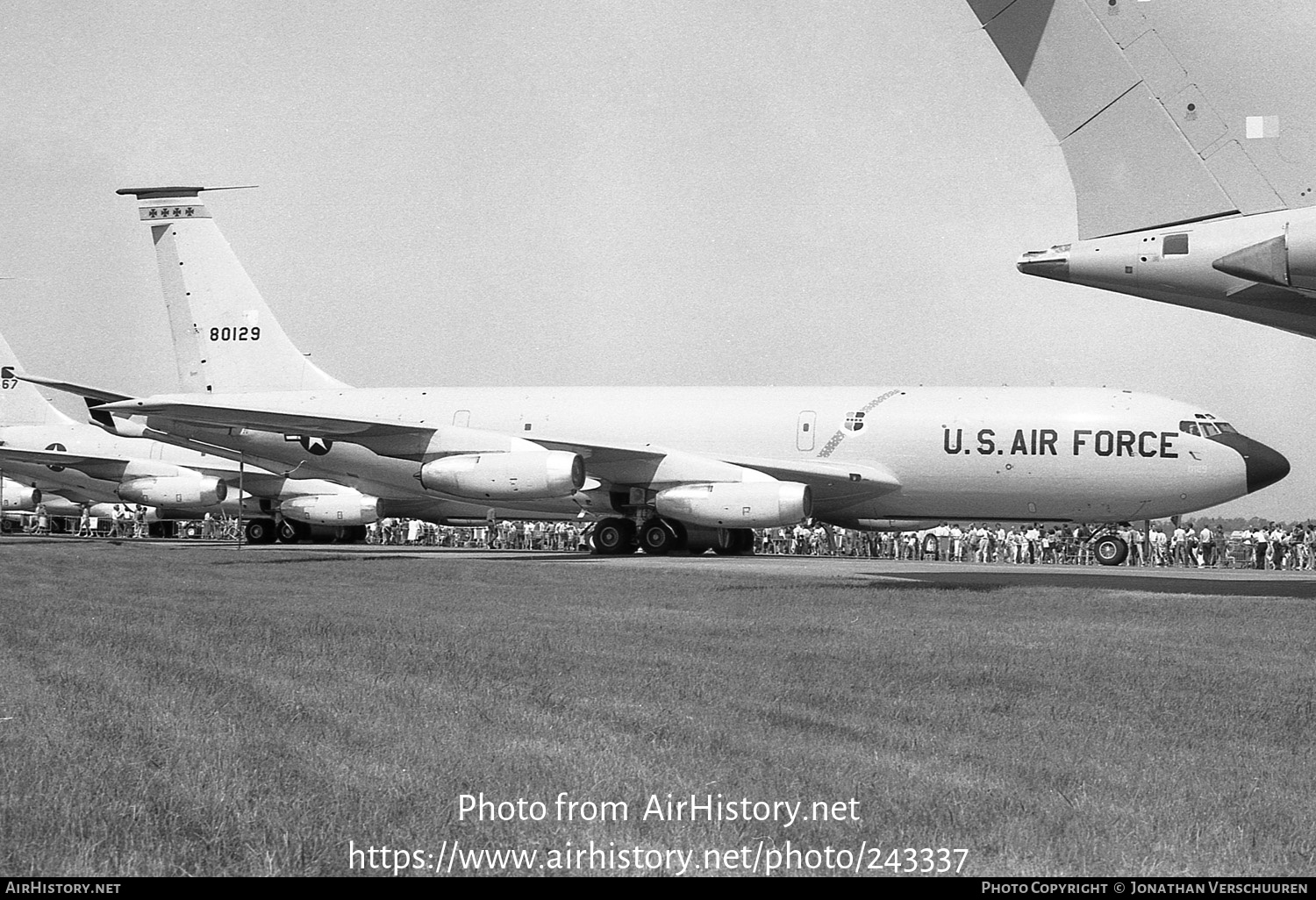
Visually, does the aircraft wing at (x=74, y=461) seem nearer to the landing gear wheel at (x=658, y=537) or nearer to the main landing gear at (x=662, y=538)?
the main landing gear at (x=662, y=538)

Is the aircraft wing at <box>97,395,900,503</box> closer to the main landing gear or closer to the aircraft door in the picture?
the aircraft door

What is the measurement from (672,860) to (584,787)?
0.95m

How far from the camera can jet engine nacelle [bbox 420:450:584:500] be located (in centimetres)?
2628

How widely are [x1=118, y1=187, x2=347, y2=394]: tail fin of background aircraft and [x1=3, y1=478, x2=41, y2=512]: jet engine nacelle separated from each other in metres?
21.2

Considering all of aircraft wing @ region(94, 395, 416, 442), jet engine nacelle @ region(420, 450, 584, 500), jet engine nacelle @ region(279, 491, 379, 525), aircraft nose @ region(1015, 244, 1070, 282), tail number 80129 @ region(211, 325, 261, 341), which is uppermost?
tail number 80129 @ region(211, 325, 261, 341)

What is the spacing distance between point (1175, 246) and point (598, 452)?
537 inches

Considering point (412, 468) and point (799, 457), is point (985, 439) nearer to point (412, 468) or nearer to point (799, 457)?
point (799, 457)

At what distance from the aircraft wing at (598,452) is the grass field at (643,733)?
14188 mm

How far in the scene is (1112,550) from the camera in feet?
97.7

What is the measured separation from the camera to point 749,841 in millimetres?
→ 4352

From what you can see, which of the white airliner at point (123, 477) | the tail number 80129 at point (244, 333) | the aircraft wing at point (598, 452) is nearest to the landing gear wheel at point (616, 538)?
the aircraft wing at point (598, 452)

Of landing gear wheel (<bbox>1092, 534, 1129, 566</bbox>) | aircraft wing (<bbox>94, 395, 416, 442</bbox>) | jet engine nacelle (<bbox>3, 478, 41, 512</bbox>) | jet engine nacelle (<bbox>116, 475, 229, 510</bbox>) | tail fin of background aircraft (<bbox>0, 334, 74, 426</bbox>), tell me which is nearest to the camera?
aircraft wing (<bbox>94, 395, 416, 442</bbox>)

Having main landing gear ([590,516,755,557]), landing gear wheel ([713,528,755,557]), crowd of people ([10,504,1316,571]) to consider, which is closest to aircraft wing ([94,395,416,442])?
main landing gear ([590,516,755,557])

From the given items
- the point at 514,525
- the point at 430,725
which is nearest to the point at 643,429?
the point at 514,525
